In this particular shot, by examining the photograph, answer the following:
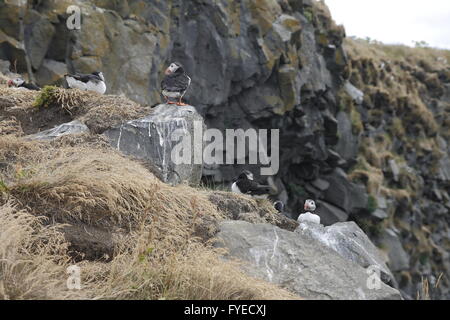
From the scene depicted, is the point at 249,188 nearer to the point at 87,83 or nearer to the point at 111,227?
the point at 87,83

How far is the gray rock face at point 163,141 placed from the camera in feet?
22.6

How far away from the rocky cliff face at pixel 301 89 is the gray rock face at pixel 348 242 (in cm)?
690

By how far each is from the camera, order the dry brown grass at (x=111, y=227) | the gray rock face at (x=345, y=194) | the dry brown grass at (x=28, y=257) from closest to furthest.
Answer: the dry brown grass at (x=28, y=257)
the dry brown grass at (x=111, y=227)
the gray rock face at (x=345, y=194)

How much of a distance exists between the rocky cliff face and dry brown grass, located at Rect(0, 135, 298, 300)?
830 cm

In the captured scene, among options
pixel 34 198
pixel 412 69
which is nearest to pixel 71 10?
pixel 34 198

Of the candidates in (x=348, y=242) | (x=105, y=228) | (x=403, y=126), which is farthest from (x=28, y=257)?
(x=403, y=126)

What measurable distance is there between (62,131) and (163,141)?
4.58 feet

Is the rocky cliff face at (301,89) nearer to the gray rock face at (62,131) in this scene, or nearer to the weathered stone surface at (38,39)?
the weathered stone surface at (38,39)

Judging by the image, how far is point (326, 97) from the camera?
22734mm

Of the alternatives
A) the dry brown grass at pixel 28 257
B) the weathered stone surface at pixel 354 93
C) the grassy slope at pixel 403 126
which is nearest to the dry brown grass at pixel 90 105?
the dry brown grass at pixel 28 257

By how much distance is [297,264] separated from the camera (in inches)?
175

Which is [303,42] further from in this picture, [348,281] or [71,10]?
[348,281]

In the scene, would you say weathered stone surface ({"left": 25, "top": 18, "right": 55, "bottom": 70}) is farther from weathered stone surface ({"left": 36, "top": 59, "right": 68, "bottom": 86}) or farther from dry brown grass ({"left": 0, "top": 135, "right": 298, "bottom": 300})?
dry brown grass ({"left": 0, "top": 135, "right": 298, "bottom": 300})
